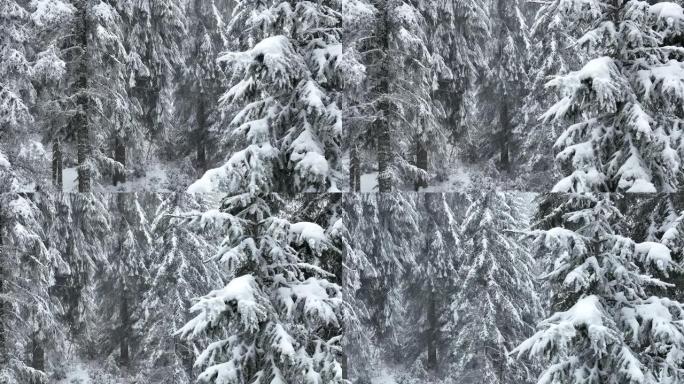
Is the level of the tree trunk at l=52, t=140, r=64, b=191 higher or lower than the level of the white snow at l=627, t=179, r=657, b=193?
higher

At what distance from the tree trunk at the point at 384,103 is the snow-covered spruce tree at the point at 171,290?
70.4 inches

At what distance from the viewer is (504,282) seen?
8.60 m

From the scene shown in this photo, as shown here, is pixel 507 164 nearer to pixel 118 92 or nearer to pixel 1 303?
pixel 118 92

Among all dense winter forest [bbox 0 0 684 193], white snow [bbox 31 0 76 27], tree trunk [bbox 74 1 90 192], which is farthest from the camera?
white snow [bbox 31 0 76 27]

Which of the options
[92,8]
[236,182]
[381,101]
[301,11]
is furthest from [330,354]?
[92,8]

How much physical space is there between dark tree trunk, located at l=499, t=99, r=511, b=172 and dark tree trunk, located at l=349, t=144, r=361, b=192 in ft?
4.23

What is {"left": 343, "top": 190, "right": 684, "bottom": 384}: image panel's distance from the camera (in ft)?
26.8

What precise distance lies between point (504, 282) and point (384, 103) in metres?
2.07

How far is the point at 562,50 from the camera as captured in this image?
837 cm

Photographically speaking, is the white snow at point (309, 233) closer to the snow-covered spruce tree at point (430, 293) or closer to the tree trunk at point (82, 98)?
the snow-covered spruce tree at point (430, 293)

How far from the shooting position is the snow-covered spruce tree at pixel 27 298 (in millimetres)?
8906

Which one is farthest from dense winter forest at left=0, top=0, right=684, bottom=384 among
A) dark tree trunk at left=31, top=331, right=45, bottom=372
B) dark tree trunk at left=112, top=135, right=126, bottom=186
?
dark tree trunk at left=31, top=331, right=45, bottom=372

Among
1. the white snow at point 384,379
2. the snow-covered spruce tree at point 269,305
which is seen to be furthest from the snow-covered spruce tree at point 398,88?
the white snow at point 384,379

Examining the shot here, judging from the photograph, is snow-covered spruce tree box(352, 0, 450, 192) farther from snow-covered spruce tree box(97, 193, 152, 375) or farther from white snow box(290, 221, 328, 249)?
snow-covered spruce tree box(97, 193, 152, 375)
